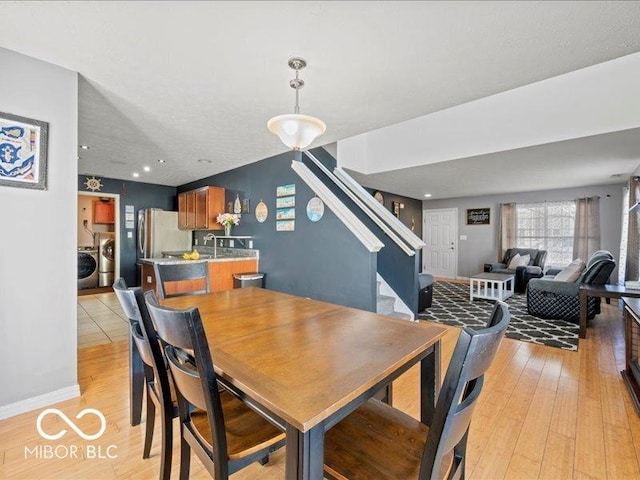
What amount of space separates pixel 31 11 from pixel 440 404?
2.53 meters

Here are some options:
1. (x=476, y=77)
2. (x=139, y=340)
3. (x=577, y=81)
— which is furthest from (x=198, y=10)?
(x=577, y=81)

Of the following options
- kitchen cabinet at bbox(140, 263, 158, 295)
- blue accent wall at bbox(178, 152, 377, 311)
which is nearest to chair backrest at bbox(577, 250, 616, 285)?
blue accent wall at bbox(178, 152, 377, 311)

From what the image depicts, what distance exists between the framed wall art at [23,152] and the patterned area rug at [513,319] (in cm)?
424


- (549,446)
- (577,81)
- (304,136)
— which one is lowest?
(549,446)

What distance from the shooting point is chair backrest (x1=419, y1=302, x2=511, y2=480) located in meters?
0.70

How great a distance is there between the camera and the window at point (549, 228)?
6.54 m

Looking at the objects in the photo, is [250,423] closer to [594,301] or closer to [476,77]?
[476,77]

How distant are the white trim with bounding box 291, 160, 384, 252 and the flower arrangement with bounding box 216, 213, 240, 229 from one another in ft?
4.91

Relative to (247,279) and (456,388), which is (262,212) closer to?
(247,279)

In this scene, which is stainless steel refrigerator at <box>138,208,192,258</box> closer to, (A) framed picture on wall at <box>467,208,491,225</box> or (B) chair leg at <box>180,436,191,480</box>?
(B) chair leg at <box>180,436,191,480</box>

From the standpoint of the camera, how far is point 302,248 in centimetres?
387

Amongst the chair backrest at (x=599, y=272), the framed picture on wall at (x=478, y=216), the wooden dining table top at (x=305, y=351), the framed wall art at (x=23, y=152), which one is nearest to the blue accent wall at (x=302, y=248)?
the wooden dining table top at (x=305, y=351)

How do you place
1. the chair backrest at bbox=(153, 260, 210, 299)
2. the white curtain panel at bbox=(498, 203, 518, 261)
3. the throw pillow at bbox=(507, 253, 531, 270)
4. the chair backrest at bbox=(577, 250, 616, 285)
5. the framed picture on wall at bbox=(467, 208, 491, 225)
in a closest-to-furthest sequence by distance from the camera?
the chair backrest at bbox=(153, 260, 210, 299), the chair backrest at bbox=(577, 250, 616, 285), the throw pillow at bbox=(507, 253, 531, 270), the white curtain panel at bbox=(498, 203, 518, 261), the framed picture on wall at bbox=(467, 208, 491, 225)

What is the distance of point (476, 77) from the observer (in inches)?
84.6
